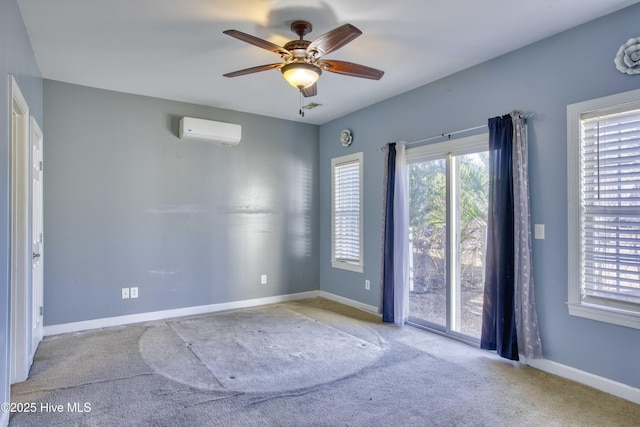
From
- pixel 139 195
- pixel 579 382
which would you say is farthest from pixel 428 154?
pixel 139 195

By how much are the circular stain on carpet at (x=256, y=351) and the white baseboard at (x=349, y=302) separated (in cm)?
53

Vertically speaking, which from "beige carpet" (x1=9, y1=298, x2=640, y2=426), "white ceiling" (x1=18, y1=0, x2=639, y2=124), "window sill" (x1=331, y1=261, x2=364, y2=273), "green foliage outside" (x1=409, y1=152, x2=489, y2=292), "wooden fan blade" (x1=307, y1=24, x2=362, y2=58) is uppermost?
"white ceiling" (x1=18, y1=0, x2=639, y2=124)

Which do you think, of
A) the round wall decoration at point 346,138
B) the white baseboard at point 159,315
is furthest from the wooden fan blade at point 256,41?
the white baseboard at point 159,315

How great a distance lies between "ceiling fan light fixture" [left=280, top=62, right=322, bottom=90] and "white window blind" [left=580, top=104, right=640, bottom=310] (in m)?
2.08

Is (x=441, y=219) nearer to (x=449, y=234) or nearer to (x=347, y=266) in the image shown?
(x=449, y=234)

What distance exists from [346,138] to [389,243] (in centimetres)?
174

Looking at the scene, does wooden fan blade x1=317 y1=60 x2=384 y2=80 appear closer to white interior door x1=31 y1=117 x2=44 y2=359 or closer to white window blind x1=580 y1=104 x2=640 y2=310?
white window blind x1=580 y1=104 x2=640 y2=310

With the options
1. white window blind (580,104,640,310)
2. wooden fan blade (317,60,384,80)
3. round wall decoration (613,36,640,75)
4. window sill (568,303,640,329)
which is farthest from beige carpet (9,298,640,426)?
wooden fan blade (317,60,384,80)

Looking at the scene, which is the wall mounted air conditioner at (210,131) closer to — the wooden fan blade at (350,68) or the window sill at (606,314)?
the wooden fan blade at (350,68)

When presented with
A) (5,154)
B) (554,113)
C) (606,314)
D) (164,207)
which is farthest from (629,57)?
(164,207)

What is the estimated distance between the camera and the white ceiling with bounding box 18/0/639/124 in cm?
265

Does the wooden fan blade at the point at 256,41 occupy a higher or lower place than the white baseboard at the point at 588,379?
higher

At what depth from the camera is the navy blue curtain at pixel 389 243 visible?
4418 millimetres

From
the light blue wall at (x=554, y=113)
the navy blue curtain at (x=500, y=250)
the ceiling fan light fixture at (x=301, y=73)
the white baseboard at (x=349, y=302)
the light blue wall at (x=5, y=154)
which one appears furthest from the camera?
the white baseboard at (x=349, y=302)
